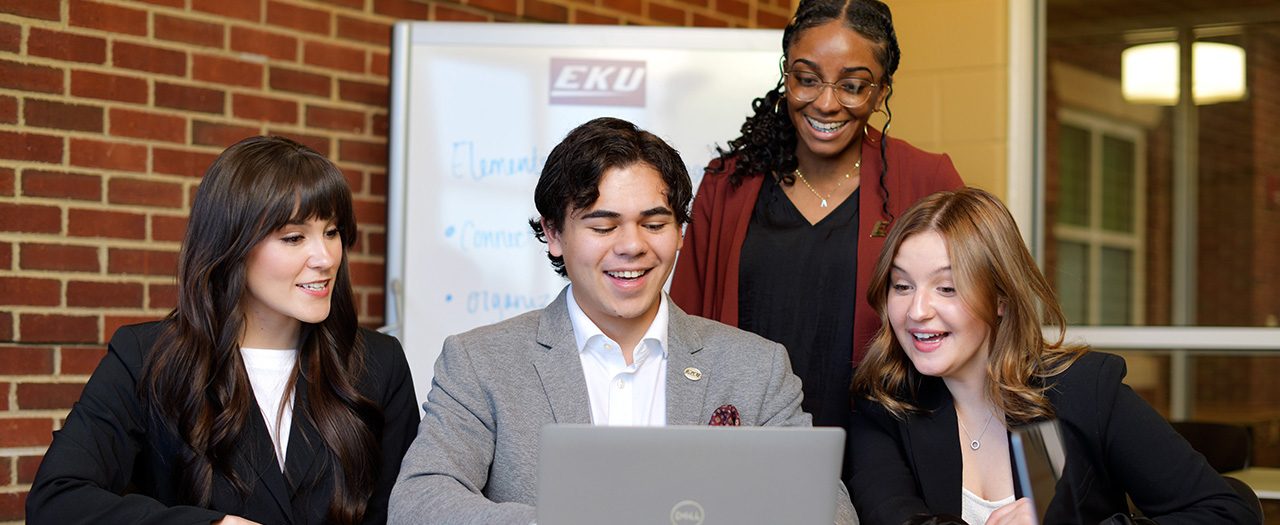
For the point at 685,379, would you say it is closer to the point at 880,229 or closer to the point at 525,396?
the point at 525,396

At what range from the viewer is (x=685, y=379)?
6.45 ft

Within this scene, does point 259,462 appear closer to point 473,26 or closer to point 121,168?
point 121,168

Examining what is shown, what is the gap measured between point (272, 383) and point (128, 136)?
50.6 inches

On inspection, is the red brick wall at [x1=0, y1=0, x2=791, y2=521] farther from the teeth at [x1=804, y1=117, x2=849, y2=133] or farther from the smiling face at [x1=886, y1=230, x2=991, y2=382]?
the smiling face at [x1=886, y1=230, x2=991, y2=382]

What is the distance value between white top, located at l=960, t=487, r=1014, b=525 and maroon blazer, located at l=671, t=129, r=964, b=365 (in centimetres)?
39

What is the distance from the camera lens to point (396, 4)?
3.63 m

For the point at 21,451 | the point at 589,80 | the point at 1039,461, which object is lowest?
the point at 21,451

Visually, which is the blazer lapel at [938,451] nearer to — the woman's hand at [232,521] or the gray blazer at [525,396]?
the gray blazer at [525,396]

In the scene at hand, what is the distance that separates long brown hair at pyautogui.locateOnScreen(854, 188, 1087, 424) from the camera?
6.65 feet

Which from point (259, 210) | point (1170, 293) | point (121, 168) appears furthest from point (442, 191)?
point (1170, 293)

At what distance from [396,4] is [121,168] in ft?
2.98

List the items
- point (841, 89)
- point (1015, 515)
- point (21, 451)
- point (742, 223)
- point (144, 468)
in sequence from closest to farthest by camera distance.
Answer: point (1015, 515) → point (144, 468) → point (841, 89) → point (742, 223) → point (21, 451)

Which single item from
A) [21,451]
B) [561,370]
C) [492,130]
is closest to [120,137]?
[21,451]

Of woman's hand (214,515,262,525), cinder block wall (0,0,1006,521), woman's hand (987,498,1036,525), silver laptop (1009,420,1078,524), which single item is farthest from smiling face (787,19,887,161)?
cinder block wall (0,0,1006,521)
